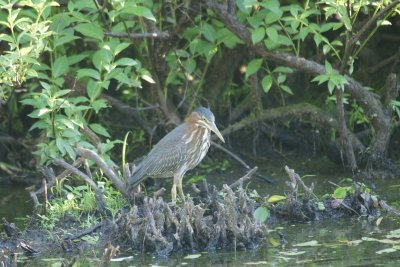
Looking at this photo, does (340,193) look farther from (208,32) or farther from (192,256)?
(208,32)

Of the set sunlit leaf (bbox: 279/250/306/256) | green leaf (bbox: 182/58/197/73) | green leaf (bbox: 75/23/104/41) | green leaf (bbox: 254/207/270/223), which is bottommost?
sunlit leaf (bbox: 279/250/306/256)

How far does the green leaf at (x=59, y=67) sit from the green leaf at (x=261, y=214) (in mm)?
2583

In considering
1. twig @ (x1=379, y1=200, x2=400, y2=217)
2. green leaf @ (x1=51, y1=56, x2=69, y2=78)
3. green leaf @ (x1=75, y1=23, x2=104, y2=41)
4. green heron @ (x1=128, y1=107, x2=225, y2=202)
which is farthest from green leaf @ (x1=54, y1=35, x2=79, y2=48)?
twig @ (x1=379, y1=200, x2=400, y2=217)

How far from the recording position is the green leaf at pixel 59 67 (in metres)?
9.15

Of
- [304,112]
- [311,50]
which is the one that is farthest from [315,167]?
[311,50]

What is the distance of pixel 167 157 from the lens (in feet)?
29.1

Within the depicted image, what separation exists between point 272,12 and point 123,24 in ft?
5.01

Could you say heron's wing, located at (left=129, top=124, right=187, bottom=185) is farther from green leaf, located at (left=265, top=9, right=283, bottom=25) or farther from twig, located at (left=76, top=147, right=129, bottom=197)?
green leaf, located at (left=265, top=9, right=283, bottom=25)

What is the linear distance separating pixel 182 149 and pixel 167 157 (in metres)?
0.18

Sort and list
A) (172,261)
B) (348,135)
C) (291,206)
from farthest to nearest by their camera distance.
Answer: (348,135)
(291,206)
(172,261)

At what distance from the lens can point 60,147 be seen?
8.47 metres

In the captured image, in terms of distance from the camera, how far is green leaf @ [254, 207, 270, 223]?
25.6 feet

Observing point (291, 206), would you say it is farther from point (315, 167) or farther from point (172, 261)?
point (315, 167)

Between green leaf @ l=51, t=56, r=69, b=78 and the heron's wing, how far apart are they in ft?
4.06
